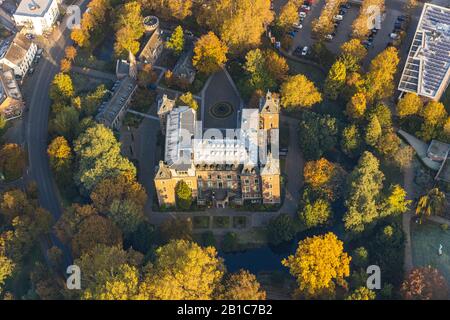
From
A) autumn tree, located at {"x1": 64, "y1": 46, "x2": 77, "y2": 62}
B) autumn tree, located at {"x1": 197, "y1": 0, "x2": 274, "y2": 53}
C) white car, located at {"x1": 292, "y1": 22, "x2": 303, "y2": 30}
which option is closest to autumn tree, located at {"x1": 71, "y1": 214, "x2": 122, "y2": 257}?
autumn tree, located at {"x1": 64, "y1": 46, "x2": 77, "y2": 62}

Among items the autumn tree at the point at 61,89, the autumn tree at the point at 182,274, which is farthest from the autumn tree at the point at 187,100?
the autumn tree at the point at 182,274

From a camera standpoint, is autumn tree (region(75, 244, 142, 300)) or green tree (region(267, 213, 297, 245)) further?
green tree (region(267, 213, 297, 245))

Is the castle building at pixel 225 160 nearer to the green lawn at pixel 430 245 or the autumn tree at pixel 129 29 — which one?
the autumn tree at pixel 129 29

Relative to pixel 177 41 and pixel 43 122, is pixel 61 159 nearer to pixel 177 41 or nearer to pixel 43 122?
pixel 43 122

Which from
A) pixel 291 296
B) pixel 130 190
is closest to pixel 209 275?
pixel 291 296

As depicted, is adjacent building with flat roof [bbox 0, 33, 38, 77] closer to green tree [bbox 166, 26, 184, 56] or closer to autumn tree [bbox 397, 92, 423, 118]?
green tree [bbox 166, 26, 184, 56]
